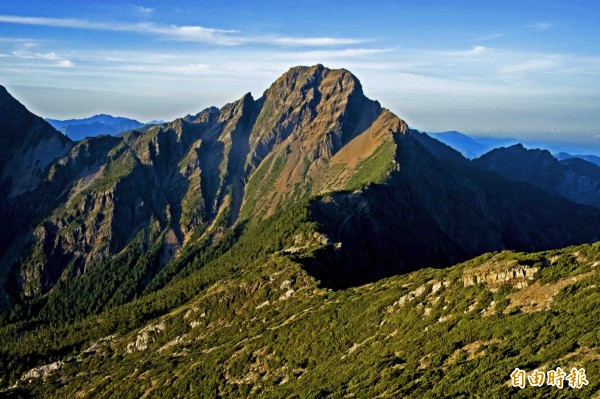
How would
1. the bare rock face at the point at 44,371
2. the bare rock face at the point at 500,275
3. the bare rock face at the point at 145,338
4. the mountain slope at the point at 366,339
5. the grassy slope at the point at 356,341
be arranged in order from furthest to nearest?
the bare rock face at the point at 145,338 → the bare rock face at the point at 44,371 → the bare rock face at the point at 500,275 → the mountain slope at the point at 366,339 → the grassy slope at the point at 356,341

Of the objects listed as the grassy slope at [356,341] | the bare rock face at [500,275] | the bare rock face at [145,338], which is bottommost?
the bare rock face at [145,338]

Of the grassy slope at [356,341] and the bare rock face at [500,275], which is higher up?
the bare rock face at [500,275]

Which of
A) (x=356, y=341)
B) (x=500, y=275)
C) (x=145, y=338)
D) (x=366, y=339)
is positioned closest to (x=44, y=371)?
(x=145, y=338)

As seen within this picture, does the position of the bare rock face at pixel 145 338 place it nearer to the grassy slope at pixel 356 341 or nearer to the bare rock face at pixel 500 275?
the grassy slope at pixel 356 341

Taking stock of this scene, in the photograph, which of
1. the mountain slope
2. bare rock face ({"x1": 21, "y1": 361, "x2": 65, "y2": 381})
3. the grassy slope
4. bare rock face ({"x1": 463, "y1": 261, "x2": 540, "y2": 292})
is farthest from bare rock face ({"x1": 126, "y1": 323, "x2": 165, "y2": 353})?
bare rock face ({"x1": 463, "y1": 261, "x2": 540, "y2": 292})

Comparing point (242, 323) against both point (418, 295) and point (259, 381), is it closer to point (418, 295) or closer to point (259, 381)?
point (259, 381)

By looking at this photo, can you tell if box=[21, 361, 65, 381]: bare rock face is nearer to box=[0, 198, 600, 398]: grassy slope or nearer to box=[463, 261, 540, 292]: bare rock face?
box=[0, 198, 600, 398]: grassy slope

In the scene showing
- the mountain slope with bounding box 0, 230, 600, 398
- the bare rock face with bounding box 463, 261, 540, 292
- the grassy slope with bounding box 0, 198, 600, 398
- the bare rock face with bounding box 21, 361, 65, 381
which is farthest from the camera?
the bare rock face with bounding box 21, 361, 65, 381

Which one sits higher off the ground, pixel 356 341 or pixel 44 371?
pixel 356 341

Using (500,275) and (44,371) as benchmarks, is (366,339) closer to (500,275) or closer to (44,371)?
(500,275)

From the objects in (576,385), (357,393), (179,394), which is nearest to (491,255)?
(357,393)

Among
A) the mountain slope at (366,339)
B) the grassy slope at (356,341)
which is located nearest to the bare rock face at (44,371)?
the mountain slope at (366,339)
